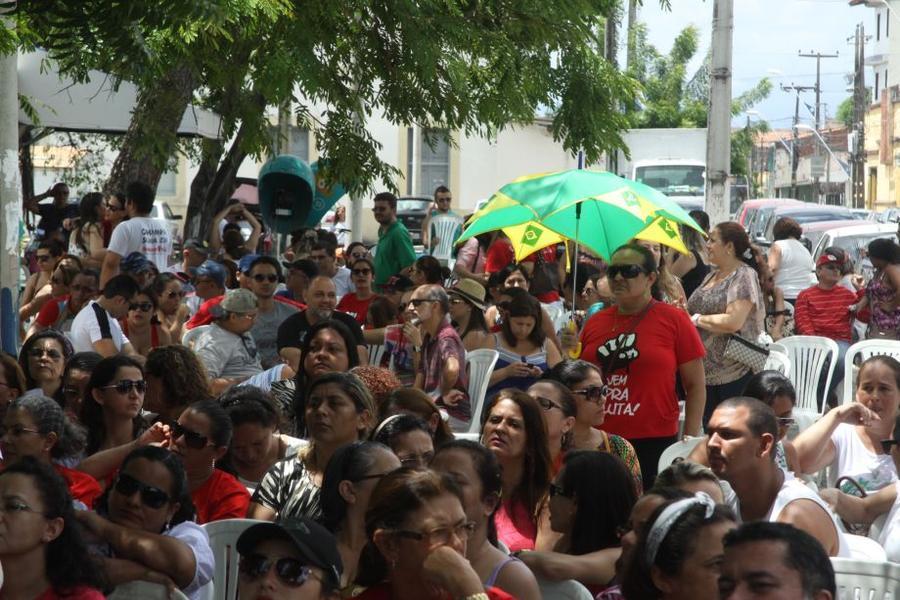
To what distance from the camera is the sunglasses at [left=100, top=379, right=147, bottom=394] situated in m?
7.25

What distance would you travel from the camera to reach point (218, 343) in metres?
9.94

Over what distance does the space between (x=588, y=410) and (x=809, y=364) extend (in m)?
5.45

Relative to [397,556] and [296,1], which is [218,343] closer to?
[296,1]

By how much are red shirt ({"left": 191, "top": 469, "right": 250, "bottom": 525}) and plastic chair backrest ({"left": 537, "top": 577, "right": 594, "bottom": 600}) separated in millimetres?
1580

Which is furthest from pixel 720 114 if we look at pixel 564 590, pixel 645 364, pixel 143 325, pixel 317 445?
pixel 564 590

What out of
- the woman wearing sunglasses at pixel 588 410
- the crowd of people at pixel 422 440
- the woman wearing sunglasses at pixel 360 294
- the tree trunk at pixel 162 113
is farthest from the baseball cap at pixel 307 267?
the woman wearing sunglasses at pixel 588 410

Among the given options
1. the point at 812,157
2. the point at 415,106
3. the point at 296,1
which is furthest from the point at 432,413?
the point at 812,157

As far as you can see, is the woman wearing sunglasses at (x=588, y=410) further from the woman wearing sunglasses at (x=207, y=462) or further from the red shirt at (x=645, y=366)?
the woman wearing sunglasses at (x=207, y=462)

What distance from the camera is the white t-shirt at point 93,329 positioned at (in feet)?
31.9

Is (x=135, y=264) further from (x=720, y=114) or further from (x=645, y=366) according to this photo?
(x=720, y=114)

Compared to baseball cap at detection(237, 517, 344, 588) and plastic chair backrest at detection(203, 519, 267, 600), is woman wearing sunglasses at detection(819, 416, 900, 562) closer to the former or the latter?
plastic chair backrest at detection(203, 519, 267, 600)

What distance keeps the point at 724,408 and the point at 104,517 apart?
99.3 inches

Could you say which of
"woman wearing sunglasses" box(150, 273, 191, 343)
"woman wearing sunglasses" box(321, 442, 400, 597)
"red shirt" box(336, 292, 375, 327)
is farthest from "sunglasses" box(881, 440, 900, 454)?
"red shirt" box(336, 292, 375, 327)

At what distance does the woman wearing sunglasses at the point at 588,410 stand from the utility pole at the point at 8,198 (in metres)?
4.29
